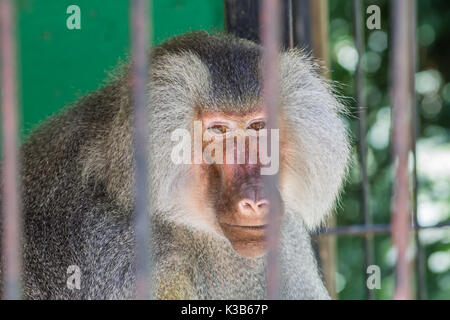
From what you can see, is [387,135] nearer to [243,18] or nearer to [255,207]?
[243,18]

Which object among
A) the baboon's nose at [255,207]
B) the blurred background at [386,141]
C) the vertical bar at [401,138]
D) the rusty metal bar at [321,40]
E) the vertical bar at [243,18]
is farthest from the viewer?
the blurred background at [386,141]

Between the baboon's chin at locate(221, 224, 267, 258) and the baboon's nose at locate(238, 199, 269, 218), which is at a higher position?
the baboon's nose at locate(238, 199, 269, 218)

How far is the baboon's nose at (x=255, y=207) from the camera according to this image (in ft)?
6.58

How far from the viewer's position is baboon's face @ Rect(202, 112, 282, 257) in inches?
79.9

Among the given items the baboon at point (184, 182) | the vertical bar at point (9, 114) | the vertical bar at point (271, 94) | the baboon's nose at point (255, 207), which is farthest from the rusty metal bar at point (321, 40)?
the vertical bar at point (9, 114)

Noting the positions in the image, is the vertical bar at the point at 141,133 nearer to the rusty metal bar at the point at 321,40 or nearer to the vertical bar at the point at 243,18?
the vertical bar at the point at 243,18

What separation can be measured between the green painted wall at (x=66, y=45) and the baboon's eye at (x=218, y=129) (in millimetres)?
757

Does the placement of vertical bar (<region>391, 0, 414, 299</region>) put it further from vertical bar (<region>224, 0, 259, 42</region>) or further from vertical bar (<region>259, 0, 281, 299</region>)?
vertical bar (<region>224, 0, 259, 42</region>)

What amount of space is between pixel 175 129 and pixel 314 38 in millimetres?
1446

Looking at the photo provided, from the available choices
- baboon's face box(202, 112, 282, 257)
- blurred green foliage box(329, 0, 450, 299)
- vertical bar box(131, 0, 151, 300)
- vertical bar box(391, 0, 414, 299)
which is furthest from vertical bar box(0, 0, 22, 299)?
blurred green foliage box(329, 0, 450, 299)

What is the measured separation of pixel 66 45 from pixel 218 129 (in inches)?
39.6

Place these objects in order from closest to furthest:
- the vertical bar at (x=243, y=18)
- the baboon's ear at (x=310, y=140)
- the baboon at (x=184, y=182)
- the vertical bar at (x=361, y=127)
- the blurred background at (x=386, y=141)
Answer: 1. the baboon at (x=184, y=182)
2. the baboon's ear at (x=310, y=140)
3. the vertical bar at (x=243, y=18)
4. the vertical bar at (x=361, y=127)
5. the blurred background at (x=386, y=141)

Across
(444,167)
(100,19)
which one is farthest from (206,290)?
(444,167)

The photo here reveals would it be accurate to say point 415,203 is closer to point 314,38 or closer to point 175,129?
point 314,38
